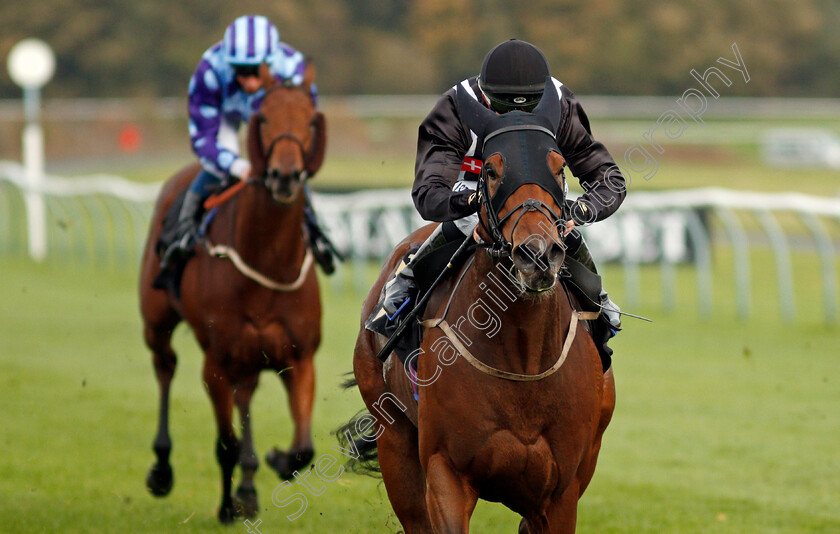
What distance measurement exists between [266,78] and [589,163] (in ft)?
7.78

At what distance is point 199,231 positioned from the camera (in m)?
5.97

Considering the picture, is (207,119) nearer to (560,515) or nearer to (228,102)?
(228,102)

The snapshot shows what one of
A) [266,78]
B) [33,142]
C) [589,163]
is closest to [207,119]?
[266,78]

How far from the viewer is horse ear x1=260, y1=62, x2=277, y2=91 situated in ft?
18.6

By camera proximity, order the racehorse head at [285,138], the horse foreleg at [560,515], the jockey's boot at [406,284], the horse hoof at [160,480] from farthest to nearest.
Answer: the horse hoof at [160,480] → the racehorse head at [285,138] → the jockey's boot at [406,284] → the horse foreleg at [560,515]

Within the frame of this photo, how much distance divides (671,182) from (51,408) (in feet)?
56.3

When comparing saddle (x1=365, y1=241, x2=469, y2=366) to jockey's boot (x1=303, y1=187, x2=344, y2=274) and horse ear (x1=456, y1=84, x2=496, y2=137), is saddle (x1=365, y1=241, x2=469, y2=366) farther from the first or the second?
jockey's boot (x1=303, y1=187, x2=344, y2=274)

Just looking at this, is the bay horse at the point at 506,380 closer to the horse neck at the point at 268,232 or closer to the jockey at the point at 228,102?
the horse neck at the point at 268,232

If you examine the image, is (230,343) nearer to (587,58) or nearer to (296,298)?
(296,298)

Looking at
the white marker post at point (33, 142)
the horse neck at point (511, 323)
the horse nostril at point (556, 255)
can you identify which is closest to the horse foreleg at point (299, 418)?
the horse neck at point (511, 323)

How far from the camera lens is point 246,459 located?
5730 mm

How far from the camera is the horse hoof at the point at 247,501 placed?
18.2 feet

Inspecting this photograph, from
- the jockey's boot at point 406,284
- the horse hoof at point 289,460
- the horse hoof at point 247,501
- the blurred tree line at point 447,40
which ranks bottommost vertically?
the blurred tree line at point 447,40

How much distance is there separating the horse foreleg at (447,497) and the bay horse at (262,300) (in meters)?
2.09
